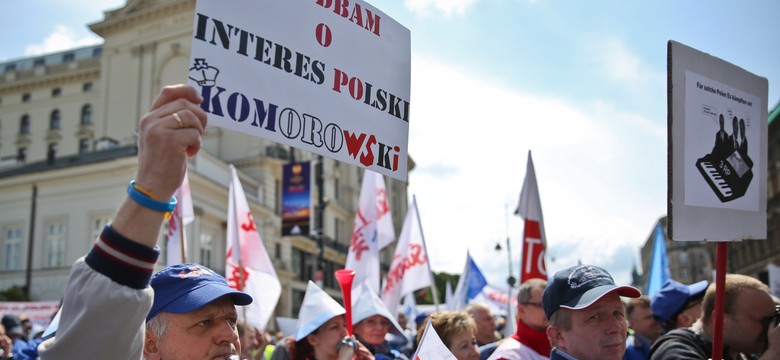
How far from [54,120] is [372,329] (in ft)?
171

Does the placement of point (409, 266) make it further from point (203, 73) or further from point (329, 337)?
point (203, 73)

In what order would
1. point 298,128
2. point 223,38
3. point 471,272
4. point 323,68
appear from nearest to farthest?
1. point 223,38
2. point 298,128
3. point 323,68
4. point 471,272

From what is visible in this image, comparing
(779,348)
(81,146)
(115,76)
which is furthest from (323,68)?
(81,146)

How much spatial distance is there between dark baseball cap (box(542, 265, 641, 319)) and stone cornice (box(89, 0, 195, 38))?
39676 mm

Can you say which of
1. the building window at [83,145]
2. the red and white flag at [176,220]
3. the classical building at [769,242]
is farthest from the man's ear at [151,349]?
the building window at [83,145]

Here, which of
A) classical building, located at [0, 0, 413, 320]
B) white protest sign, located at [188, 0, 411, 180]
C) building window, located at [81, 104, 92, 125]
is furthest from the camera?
building window, located at [81, 104, 92, 125]

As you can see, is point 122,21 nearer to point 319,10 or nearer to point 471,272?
point 471,272

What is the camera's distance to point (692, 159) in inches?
129

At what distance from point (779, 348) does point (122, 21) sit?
4401 cm

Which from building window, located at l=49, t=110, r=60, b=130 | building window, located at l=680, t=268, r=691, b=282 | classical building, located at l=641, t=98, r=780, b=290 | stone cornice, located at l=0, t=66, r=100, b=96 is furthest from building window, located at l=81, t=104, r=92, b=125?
building window, located at l=680, t=268, r=691, b=282

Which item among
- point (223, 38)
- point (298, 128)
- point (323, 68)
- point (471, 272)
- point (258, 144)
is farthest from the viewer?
point (258, 144)

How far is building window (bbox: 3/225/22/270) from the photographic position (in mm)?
31281

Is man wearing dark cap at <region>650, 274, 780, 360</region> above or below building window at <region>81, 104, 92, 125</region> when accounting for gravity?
below

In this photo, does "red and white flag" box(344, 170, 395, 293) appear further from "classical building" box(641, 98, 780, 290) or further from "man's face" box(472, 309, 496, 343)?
"classical building" box(641, 98, 780, 290)
